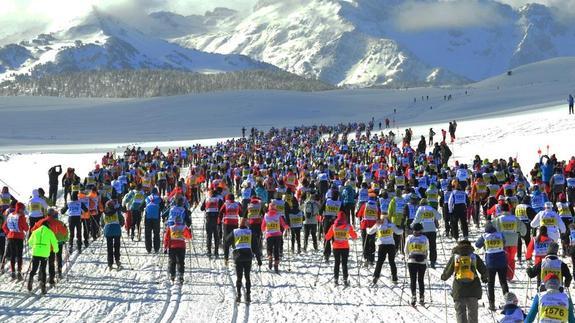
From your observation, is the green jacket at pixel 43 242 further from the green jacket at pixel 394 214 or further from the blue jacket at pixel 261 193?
the green jacket at pixel 394 214

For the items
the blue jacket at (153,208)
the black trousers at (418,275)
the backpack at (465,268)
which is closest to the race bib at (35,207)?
the blue jacket at (153,208)

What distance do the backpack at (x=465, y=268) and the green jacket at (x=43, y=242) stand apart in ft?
24.7

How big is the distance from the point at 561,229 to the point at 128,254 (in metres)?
9.96

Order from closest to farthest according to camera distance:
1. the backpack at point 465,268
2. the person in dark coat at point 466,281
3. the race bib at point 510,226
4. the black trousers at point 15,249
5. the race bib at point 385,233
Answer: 1. the person in dark coat at point 466,281
2. the backpack at point 465,268
3. the race bib at point 510,226
4. the race bib at point 385,233
5. the black trousers at point 15,249

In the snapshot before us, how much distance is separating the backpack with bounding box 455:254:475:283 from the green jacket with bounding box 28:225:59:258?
7.52 metres

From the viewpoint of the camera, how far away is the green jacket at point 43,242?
588 inches

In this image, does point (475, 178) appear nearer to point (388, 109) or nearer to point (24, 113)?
point (388, 109)

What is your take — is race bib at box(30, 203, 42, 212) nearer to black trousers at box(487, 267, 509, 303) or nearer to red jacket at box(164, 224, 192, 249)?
red jacket at box(164, 224, 192, 249)

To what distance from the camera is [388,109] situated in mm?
107750

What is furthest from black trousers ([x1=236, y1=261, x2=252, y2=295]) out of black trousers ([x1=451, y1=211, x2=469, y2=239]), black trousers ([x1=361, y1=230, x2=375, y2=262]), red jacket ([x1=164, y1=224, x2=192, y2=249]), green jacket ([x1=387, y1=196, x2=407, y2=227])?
black trousers ([x1=451, y1=211, x2=469, y2=239])

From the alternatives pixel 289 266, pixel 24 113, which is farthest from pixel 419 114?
pixel 289 266

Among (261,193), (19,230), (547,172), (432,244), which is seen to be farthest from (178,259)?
(547,172)

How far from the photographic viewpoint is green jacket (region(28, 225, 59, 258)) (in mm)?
14930

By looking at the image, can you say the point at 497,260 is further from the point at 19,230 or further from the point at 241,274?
the point at 19,230
